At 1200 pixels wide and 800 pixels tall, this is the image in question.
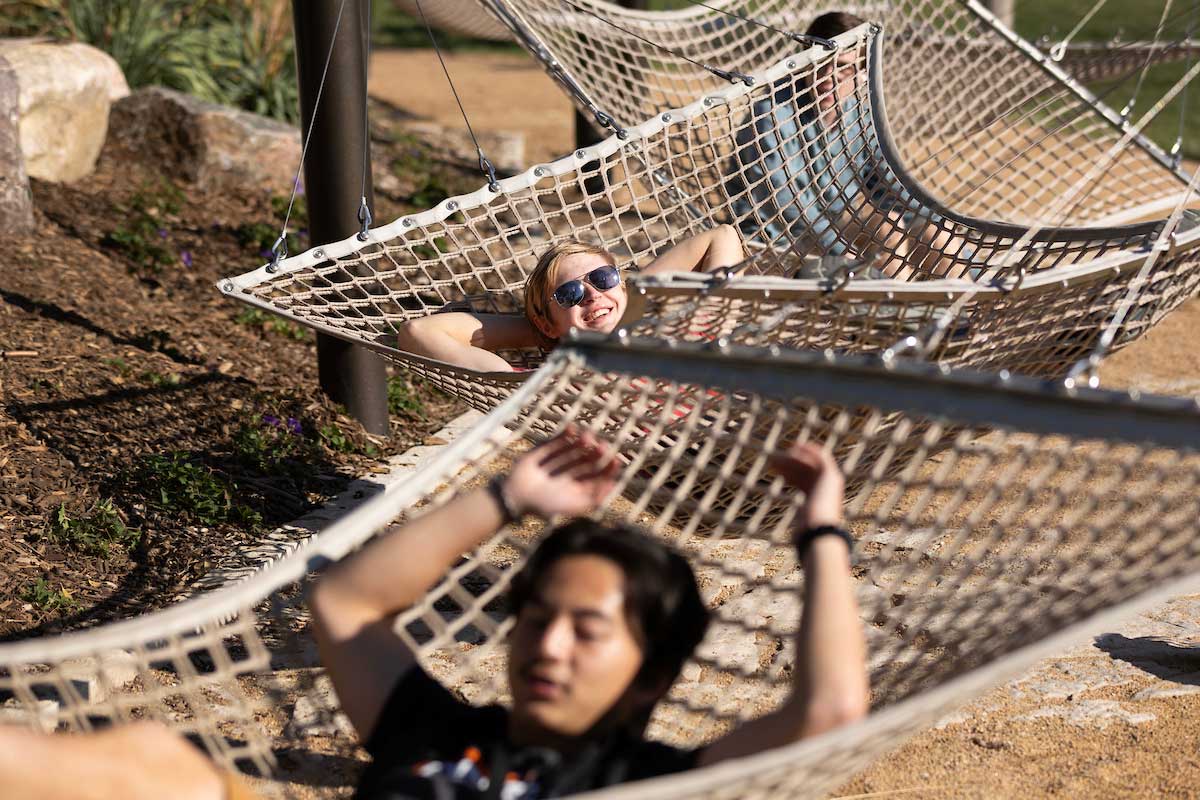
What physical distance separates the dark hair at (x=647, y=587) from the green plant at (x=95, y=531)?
57.4 inches

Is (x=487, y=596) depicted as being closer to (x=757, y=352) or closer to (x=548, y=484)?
(x=548, y=484)

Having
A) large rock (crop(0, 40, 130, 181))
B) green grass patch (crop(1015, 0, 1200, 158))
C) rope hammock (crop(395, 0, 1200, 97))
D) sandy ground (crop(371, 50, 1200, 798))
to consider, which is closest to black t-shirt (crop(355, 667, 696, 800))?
sandy ground (crop(371, 50, 1200, 798))

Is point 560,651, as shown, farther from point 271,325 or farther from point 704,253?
point 271,325

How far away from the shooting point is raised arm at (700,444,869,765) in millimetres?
1301

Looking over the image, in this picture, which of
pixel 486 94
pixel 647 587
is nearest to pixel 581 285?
pixel 647 587

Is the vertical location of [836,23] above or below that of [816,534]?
above

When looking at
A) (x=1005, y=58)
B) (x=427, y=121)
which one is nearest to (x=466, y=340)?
(x=1005, y=58)

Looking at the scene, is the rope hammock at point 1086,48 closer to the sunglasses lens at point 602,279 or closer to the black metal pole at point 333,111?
the black metal pole at point 333,111

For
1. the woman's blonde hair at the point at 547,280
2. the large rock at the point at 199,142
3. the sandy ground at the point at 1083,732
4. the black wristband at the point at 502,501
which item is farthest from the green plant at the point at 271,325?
the black wristband at the point at 502,501

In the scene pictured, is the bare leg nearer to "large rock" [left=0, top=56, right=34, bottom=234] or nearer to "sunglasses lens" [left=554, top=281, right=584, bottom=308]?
"sunglasses lens" [left=554, top=281, right=584, bottom=308]

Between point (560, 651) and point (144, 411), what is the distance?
2.07m

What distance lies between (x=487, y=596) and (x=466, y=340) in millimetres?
1097

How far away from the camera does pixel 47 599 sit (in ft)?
7.78

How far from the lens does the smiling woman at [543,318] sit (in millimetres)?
2525
